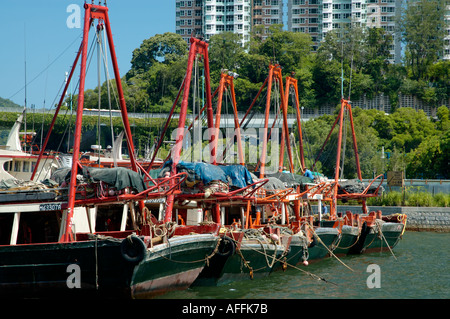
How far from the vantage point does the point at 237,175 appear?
28828 millimetres

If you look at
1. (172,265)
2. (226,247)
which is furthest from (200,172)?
Result: (172,265)

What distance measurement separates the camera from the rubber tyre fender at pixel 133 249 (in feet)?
65.9

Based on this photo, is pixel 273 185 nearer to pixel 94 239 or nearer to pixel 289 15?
pixel 94 239

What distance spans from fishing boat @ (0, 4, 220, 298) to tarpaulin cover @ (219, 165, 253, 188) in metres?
3.40

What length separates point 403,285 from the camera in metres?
27.3

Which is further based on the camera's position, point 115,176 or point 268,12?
point 268,12

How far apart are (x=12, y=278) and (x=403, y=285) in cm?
1580

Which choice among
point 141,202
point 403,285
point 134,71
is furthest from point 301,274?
point 134,71

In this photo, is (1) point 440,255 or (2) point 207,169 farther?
(1) point 440,255

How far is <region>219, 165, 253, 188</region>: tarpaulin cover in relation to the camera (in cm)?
2867

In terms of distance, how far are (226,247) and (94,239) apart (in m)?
5.66

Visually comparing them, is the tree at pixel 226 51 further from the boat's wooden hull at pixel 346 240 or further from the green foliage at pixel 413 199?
the boat's wooden hull at pixel 346 240

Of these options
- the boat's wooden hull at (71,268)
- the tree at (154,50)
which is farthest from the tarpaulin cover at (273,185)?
the tree at (154,50)
